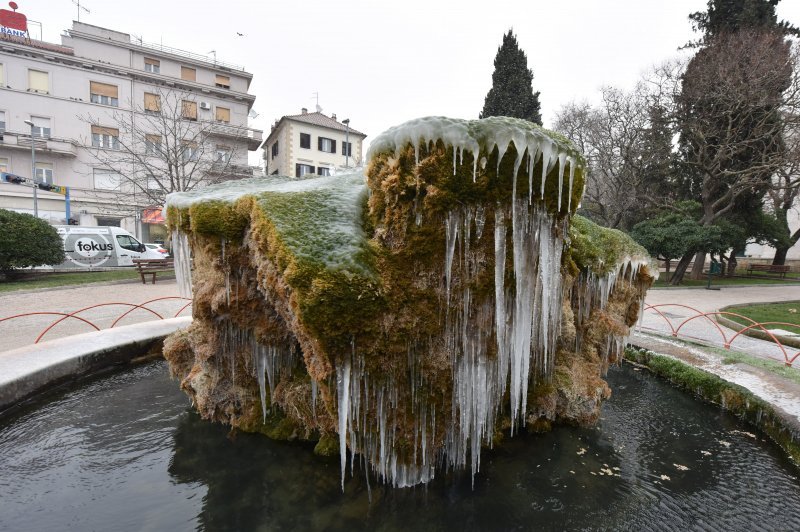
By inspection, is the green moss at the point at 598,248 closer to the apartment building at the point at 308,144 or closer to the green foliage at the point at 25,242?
the green foliage at the point at 25,242

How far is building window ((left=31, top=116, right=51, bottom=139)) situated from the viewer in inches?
1121

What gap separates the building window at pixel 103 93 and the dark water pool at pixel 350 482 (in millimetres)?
34036

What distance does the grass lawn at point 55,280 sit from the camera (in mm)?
14873

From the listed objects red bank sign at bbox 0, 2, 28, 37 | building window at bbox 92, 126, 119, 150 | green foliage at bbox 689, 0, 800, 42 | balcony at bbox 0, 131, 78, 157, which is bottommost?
balcony at bbox 0, 131, 78, 157

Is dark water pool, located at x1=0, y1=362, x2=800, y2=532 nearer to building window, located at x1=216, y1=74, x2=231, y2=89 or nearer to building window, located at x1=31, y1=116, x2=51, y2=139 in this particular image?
building window, located at x1=31, y1=116, x2=51, y2=139

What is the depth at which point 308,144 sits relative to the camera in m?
38.1

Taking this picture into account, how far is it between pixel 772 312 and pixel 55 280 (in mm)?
27825

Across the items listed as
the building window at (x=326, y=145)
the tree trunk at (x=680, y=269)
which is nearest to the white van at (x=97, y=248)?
the building window at (x=326, y=145)

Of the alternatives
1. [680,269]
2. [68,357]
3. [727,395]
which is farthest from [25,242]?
[680,269]

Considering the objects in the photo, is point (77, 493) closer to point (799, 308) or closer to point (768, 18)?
point (799, 308)

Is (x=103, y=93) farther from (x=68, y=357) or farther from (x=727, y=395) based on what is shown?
(x=727, y=395)

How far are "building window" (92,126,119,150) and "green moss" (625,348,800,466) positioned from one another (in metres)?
36.9

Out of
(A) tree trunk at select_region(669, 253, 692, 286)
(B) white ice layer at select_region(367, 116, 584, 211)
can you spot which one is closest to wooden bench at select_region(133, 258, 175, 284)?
(B) white ice layer at select_region(367, 116, 584, 211)

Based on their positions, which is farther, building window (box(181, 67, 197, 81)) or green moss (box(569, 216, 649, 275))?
building window (box(181, 67, 197, 81))
